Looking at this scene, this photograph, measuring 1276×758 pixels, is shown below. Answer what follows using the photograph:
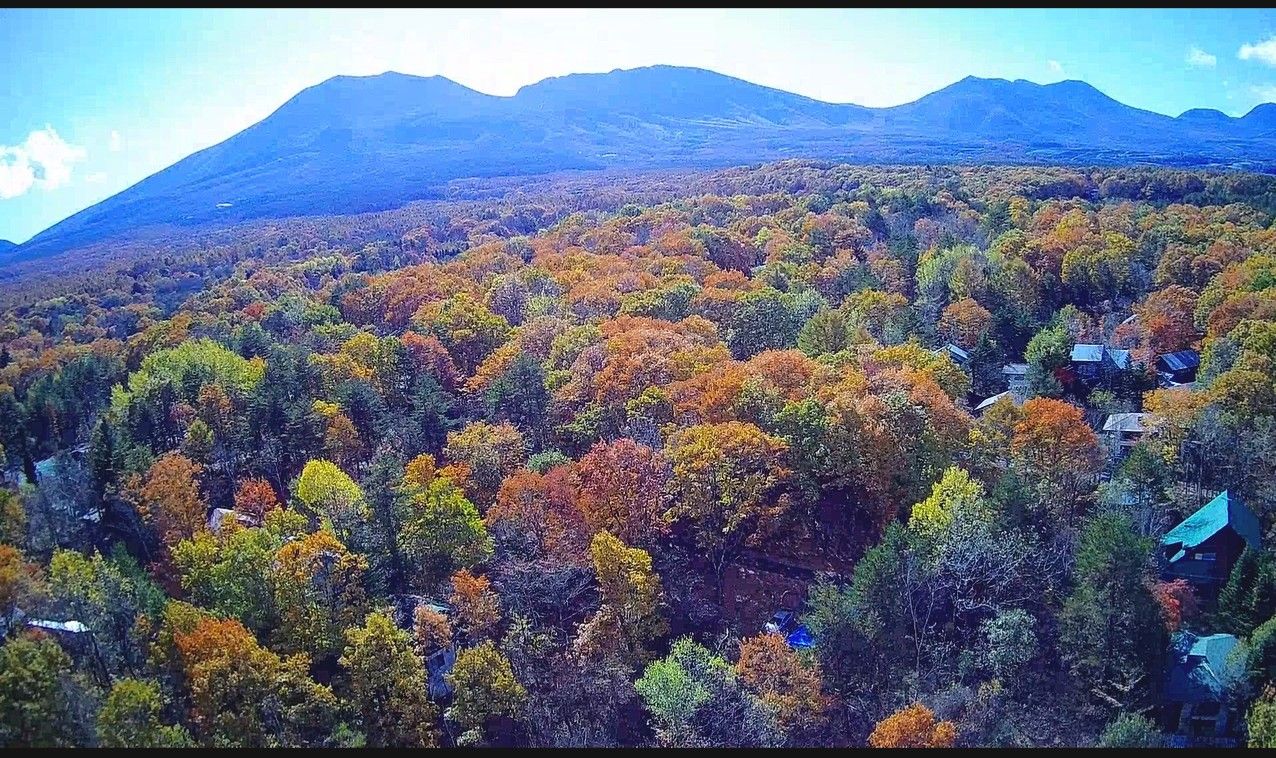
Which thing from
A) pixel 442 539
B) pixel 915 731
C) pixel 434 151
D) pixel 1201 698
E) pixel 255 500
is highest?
pixel 434 151

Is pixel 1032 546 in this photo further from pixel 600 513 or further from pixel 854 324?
pixel 854 324

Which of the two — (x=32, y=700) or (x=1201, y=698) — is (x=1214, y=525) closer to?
(x=1201, y=698)

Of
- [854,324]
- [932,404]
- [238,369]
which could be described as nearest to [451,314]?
[238,369]

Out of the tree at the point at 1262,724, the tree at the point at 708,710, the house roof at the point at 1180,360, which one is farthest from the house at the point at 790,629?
the house roof at the point at 1180,360

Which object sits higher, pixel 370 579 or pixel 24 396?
pixel 24 396

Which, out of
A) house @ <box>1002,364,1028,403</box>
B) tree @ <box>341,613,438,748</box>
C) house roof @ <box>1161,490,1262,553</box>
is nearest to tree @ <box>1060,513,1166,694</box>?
house roof @ <box>1161,490,1262,553</box>

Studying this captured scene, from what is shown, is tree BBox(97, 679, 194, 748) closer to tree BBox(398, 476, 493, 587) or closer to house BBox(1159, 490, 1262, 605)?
tree BBox(398, 476, 493, 587)

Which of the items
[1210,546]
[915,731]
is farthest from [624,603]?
[1210,546]
